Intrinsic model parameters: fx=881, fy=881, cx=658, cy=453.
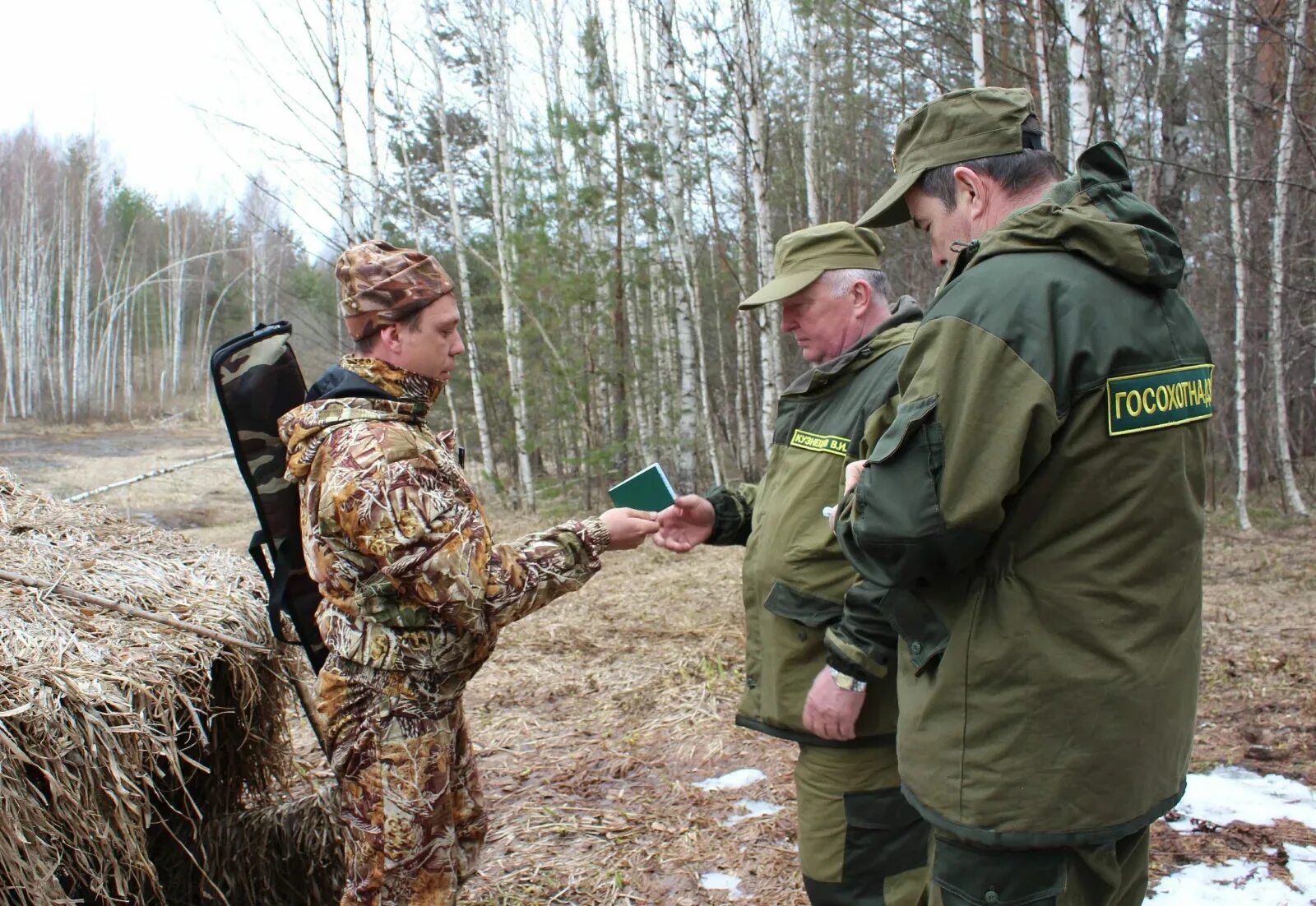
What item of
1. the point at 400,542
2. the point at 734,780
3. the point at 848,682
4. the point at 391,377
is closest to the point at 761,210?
the point at 734,780

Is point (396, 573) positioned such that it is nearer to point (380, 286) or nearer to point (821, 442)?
point (380, 286)

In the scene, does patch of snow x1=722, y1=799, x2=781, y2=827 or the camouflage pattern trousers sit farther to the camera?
patch of snow x1=722, y1=799, x2=781, y2=827

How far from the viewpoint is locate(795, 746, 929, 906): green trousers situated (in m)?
2.34

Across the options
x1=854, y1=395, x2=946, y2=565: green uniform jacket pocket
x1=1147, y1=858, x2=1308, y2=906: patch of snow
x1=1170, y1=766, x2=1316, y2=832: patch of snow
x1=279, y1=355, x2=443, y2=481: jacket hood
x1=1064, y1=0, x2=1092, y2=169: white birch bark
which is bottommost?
x1=1170, y1=766, x2=1316, y2=832: patch of snow

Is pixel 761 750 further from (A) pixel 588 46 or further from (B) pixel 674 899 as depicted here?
(A) pixel 588 46

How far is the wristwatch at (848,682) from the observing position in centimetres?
212

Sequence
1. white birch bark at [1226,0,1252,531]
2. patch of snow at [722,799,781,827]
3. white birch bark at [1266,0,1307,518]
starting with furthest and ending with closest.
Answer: white birch bark at [1226,0,1252,531] < white birch bark at [1266,0,1307,518] < patch of snow at [722,799,781,827]

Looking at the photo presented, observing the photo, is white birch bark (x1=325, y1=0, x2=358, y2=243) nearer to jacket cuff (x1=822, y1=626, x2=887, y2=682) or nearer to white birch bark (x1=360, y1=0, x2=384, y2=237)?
white birch bark (x1=360, y1=0, x2=384, y2=237)

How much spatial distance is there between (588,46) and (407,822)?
14.6m

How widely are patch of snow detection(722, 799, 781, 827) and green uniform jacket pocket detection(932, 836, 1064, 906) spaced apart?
2161 millimetres

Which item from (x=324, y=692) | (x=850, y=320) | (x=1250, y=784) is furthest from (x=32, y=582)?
(x=1250, y=784)

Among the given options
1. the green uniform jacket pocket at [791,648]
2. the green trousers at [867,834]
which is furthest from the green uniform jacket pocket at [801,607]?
the green trousers at [867,834]

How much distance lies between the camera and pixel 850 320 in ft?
8.64

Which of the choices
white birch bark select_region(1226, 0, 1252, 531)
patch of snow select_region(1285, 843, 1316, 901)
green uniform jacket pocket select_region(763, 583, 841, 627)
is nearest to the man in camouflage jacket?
green uniform jacket pocket select_region(763, 583, 841, 627)
